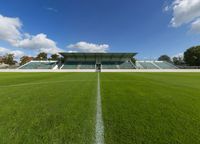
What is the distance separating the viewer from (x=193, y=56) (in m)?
71.6

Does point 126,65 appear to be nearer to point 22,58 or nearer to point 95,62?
point 95,62

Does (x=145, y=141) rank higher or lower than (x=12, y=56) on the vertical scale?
lower

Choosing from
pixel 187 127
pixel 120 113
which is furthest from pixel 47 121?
pixel 187 127

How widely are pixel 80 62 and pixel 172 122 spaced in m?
59.1

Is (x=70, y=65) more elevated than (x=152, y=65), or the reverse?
(x=152, y=65)

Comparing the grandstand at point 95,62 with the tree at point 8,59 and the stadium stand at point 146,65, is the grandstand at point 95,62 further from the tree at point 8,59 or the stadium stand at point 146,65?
the tree at point 8,59

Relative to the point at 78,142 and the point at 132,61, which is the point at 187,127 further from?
the point at 132,61

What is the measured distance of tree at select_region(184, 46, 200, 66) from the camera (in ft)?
230

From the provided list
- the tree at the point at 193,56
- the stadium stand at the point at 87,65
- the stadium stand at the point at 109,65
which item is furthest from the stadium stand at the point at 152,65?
the stadium stand at the point at 87,65

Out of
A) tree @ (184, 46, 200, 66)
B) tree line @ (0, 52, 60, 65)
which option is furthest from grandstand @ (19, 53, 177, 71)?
tree line @ (0, 52, 60, 65)

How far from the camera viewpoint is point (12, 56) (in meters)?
105

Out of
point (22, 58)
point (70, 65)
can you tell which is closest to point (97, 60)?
point (70, 65)

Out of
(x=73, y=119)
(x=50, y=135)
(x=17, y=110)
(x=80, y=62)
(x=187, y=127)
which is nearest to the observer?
(x=50, y=135)

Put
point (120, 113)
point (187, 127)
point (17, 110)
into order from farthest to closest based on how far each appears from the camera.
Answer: point (17, 110), point (120, 113), point (187, 127)
